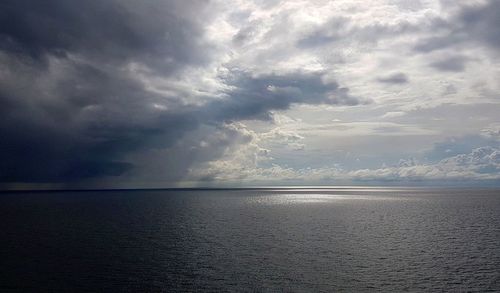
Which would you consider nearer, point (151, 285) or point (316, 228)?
point (151, 285)

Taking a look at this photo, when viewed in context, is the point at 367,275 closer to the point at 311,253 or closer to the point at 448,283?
the point at 448,283

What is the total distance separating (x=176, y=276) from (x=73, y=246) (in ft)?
113

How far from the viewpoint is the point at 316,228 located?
108m

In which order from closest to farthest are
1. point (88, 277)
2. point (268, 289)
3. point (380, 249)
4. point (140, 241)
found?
1. point (268, 289)
2. point (88, 277)
3. point (380, 249)
4. point (140, 241)

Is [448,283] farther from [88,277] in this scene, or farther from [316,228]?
[316,228]

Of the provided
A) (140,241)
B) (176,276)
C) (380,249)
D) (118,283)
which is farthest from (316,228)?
(118,283)

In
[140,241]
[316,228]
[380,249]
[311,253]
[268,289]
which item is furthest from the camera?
[316,228]

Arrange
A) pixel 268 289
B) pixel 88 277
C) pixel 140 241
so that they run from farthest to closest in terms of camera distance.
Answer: pixel 140 241 → pixel 88 277 → pixel 268 289

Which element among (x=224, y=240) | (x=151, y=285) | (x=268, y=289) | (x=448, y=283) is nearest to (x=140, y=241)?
(x=224, y=240)

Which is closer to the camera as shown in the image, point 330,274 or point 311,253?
point 330,274

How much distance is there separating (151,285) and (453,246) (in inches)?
2561

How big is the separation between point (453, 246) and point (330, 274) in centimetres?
3976

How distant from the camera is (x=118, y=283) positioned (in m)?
49.3

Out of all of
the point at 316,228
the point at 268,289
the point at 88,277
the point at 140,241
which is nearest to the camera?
the point at 268,289
